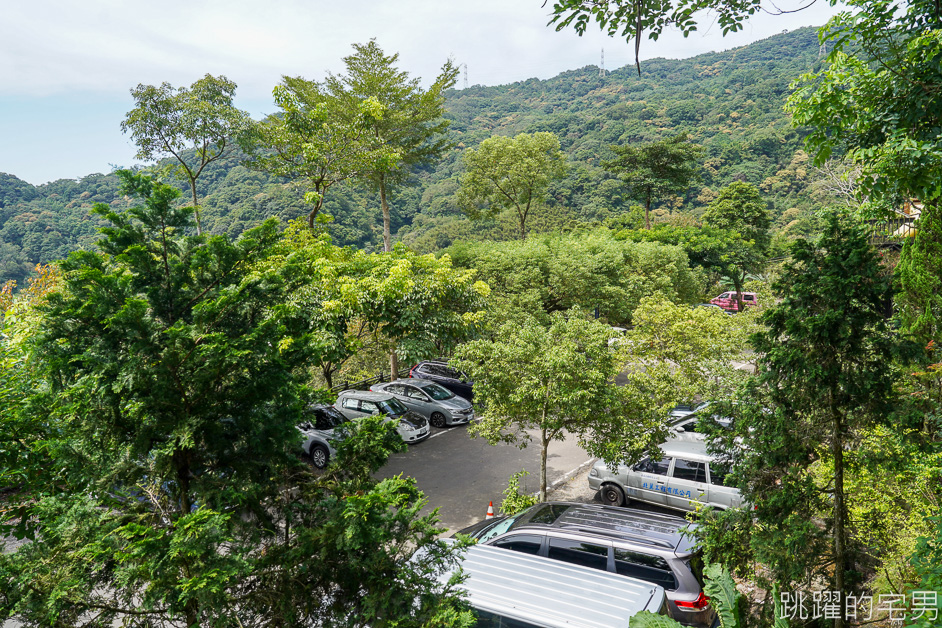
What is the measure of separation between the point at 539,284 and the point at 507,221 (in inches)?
1150

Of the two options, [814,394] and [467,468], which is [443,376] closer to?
[467,468]

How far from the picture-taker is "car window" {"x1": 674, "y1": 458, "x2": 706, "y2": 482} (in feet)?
31.0

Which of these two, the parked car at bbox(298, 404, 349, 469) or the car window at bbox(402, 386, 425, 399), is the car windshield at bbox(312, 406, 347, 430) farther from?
the car window at bbox(402, 386, 425, 399)

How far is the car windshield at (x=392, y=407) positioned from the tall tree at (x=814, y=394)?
32.5ft

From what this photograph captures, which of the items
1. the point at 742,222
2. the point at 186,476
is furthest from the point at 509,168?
the point at 186,476

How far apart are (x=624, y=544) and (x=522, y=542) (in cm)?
139

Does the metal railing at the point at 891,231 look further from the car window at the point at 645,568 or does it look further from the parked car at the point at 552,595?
the car window at the point at 645,568

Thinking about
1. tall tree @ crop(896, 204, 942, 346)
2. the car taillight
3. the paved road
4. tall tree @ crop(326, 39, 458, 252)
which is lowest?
the paved road

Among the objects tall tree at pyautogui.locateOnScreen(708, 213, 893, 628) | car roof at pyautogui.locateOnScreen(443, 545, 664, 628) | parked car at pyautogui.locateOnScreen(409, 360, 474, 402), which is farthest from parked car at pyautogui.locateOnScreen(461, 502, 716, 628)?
parked car at pyautogui.locateOnScreen(409, 360, 474, 402)

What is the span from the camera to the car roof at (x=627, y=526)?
21.9ft

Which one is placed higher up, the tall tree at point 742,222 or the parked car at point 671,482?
the tall tree at point 742,222

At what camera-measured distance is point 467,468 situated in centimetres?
1250

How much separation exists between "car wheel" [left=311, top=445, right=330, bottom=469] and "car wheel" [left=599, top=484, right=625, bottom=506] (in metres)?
6.45

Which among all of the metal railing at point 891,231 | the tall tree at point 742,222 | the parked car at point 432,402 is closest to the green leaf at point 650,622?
the metal railing at point 891,231
